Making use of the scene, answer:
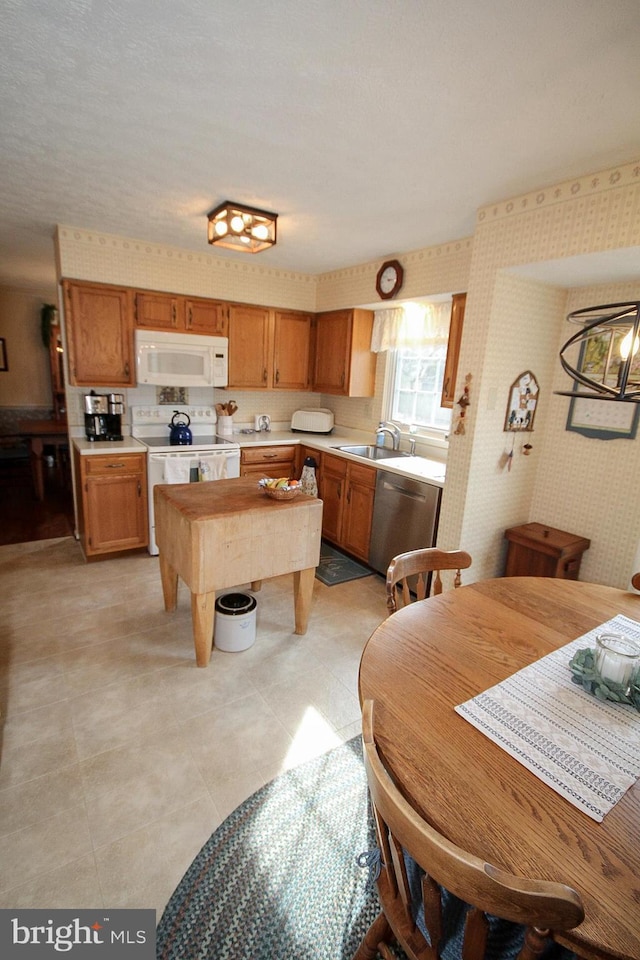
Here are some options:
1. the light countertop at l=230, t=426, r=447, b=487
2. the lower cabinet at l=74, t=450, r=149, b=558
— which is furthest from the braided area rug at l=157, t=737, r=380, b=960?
the lower cabinet at l=74, t=450, r=149, b=558

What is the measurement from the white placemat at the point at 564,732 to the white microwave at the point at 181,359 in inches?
136

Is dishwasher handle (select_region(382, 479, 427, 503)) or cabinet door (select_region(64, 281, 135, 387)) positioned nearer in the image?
dishwasher handle (select_region(382, 479, 427, 503))

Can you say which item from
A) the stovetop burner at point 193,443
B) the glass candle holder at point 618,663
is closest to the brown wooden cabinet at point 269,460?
the stovetop burner at point 193,443

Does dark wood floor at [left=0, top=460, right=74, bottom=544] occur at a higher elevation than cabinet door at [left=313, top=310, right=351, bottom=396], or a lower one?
lower

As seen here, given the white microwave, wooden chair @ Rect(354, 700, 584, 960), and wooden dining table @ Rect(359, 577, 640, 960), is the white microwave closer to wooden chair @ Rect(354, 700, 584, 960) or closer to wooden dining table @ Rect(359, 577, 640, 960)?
wooden dining table @ Rect(359, 577, 640, 960)

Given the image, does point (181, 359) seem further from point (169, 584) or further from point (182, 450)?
point (169, 584)

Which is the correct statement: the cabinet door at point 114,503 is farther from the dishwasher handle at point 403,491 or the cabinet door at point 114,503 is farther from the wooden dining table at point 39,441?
the dishwasher handle at point 403,491

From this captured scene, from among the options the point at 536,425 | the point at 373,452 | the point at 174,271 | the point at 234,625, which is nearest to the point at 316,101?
the point at 536,425

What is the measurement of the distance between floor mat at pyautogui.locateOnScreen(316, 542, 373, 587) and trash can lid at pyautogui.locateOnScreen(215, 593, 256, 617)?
947 millimetres

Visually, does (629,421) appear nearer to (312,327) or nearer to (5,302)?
(312,327)

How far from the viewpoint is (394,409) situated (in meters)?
4.27

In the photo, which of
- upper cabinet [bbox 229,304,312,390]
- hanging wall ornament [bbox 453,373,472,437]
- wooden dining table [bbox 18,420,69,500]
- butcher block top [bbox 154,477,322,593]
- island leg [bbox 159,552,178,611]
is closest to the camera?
butcher block top [bbox 154,477,322,593]

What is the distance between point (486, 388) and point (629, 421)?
817 millimetres

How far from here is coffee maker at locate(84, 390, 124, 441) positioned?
3.67 m
